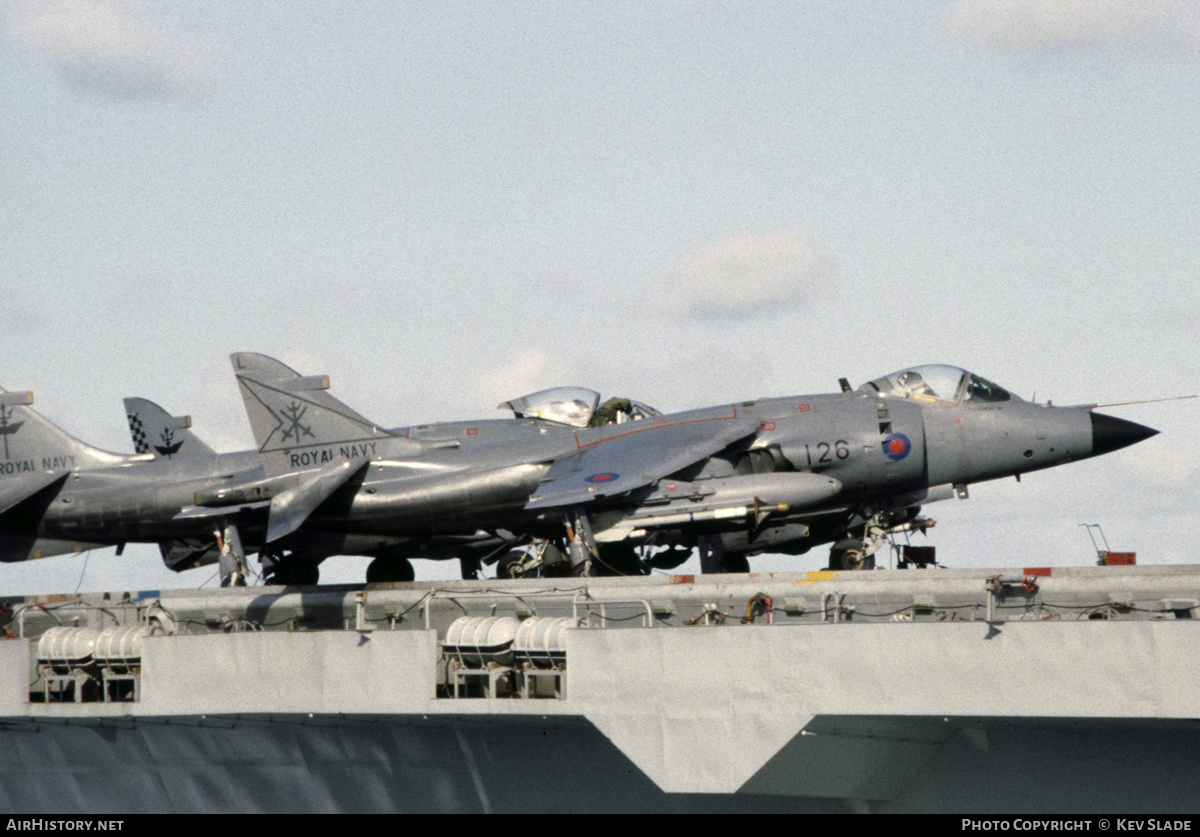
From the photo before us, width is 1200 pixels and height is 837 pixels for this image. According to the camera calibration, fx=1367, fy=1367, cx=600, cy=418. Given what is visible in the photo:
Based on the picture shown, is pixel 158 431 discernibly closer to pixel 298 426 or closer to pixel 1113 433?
pixel 298 426

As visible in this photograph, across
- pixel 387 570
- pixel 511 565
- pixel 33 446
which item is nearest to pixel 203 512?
pixel 387 570

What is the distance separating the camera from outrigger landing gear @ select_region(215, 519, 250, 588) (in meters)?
26.2

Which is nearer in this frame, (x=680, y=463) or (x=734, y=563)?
(x=680, y=463)

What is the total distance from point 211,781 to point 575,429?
12.4 m

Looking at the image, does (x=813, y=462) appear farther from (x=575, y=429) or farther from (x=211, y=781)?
(x=211, y=781)

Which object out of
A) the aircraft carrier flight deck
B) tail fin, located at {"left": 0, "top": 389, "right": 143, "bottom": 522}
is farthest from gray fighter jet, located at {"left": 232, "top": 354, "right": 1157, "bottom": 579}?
tail fin, located at {"left": 0, "top": 389, "right": 143, "bottom": 522}

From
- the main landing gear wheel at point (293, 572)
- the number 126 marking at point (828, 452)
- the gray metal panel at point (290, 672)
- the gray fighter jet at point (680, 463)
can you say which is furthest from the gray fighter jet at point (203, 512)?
the gray metal panel at point (290, 672)

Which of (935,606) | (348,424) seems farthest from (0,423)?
(935,606)

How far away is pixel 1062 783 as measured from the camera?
42.0 ft

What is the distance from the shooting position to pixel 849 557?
2372cm

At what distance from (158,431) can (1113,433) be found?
24.6 meters

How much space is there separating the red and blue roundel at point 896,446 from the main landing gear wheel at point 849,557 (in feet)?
5.43

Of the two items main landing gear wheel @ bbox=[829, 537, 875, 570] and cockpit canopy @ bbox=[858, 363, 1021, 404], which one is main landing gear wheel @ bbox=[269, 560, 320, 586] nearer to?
main landing gear wheel @ bbox=[829, 537, 875, 570]

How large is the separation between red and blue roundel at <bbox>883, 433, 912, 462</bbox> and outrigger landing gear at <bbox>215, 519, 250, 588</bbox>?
40.3ft
